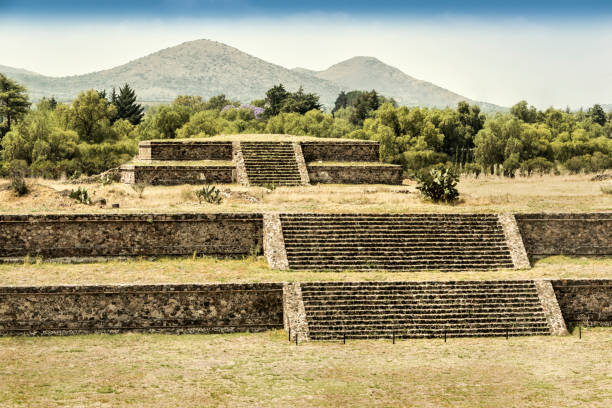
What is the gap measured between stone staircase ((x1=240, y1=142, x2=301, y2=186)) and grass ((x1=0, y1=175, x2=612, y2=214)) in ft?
3.90

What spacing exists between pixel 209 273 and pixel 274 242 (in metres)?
2.22

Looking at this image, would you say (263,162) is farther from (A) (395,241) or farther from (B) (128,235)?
(A) (395,241)

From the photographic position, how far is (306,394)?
13.9m

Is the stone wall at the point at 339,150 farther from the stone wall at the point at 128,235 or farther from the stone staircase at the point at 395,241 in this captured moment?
the stone wall at the point at 128,235

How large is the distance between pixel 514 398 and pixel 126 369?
7.12 meters

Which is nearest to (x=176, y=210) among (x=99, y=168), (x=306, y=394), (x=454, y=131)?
(x=306, y=394)

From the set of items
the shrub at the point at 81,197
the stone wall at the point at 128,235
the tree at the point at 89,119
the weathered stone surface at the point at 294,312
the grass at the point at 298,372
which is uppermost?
the tree at the point at 89,119

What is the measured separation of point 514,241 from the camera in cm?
2223

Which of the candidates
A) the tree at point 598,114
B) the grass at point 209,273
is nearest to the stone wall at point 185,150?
the grass at point 209,273

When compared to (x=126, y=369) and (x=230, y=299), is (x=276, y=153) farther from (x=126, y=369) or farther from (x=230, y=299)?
(x=126, y=369)

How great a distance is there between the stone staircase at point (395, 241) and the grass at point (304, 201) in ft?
2.42

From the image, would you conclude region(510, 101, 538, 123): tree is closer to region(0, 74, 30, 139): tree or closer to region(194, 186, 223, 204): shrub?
region(0, 74, 30, 139): tree

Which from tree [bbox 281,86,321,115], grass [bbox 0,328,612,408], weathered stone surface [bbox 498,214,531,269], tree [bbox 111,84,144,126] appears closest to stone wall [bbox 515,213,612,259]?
weathered stone surface [bbox 498,214,531,269]

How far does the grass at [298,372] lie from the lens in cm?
1364
